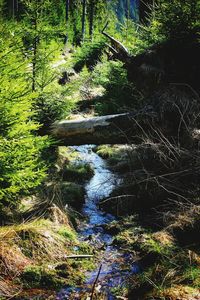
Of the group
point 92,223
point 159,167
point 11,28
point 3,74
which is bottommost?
point 92,223

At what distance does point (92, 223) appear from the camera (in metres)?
8.28

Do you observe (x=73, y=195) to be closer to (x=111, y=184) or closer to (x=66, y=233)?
(x=111, y=184)

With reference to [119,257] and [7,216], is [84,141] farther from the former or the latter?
[119,257]

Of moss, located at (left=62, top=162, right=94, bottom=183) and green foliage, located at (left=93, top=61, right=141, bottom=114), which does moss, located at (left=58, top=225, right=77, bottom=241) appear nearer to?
moss, located at (left=62, top=162, right=94, bottom=183)

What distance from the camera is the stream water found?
18.3 ft

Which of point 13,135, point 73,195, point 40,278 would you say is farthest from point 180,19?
point 40,278

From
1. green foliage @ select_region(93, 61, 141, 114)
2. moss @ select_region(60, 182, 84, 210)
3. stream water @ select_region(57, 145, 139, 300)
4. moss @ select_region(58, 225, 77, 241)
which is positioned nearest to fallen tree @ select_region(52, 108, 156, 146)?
stream water @ select_region(57, 145, 139, 300)

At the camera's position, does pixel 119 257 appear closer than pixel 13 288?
No

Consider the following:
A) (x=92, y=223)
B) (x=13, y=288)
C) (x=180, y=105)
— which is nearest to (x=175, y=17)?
(x=180, y=105)

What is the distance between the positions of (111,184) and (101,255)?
8.49 feet

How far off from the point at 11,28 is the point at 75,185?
180 inches

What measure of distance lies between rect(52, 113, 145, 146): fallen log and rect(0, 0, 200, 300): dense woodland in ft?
0.10

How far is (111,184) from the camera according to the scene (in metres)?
9.07

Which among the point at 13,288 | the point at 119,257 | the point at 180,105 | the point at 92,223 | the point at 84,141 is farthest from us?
the point at 84,141
